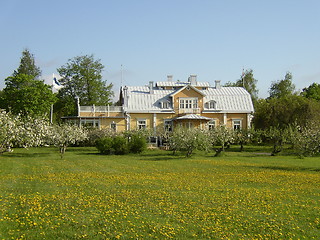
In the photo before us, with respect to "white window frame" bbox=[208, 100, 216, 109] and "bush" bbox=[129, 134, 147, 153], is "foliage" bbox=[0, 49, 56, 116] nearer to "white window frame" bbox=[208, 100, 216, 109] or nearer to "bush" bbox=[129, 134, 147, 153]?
"bush" bbox=[129, 134, 147, 153]

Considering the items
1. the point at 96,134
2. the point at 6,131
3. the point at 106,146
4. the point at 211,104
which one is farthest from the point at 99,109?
the point at 6,131

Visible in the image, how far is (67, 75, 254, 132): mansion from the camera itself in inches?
2098

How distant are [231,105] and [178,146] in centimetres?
2541

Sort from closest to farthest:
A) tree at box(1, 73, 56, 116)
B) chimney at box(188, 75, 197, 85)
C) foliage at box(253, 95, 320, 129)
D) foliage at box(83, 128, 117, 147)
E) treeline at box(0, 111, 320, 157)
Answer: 1. treeline at box(0, 111, 320, 157)
2. foliage at box(253, 95, 320, 129)
3. foliage at box(83, 128, 117, 147)
4. tree at box(1, 73, 56, 116)
5. chimney at box(188, 75, 197, 85)

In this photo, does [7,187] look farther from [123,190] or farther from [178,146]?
[178,146]

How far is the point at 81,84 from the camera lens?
63.0 metres

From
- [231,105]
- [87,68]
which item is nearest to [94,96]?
[87,68]

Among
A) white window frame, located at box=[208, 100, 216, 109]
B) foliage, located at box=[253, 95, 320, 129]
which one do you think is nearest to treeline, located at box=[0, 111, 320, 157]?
foliage, located at box=[253, 95, 320, 129]

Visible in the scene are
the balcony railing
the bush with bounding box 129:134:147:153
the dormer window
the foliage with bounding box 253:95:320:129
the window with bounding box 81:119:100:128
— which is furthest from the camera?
the dormer window

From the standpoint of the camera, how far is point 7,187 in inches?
600

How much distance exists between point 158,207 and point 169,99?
1765 inches

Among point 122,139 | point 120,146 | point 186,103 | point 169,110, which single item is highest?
point 186,103

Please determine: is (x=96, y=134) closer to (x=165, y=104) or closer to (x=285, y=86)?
(x=165, y=104)

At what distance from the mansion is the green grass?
34.4 m
